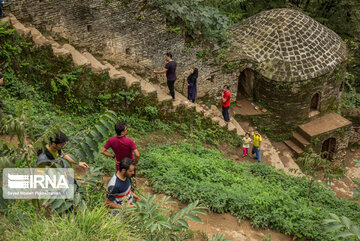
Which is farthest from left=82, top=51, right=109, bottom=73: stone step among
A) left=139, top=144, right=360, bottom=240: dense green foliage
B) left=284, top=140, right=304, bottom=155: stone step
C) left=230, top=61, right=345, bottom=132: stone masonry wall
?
left=284, top=140, right=304, bottom=155: stone step

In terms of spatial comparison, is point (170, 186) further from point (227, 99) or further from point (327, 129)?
point (327, 129)

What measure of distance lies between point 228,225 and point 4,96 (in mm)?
5783

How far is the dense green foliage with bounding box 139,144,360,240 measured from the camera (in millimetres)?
7414

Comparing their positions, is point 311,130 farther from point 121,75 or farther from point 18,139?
point 18,139

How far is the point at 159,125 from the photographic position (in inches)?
416

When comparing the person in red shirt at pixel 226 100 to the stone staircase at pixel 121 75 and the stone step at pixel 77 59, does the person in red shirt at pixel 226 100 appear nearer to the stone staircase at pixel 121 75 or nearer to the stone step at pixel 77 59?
the stone staircase at pixel 121 75

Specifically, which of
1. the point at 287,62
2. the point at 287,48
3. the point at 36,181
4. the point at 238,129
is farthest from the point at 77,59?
the point at 287,48

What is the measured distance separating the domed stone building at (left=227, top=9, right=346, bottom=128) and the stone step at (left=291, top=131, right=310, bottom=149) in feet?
1.41

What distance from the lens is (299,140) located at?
14336 mm

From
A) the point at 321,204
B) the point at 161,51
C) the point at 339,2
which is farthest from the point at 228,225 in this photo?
the point at 339,2

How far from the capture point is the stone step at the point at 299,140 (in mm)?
14172

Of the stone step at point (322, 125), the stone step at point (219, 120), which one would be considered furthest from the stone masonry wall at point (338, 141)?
the stone step at point (219, 120)

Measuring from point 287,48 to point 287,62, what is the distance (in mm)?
549

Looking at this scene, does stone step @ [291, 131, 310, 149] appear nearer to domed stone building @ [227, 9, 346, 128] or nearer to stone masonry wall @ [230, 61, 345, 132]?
stone masonry wall @ [230, 61, 345, 132]
